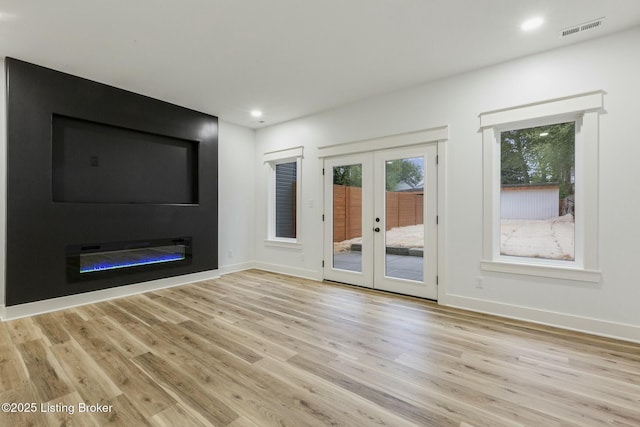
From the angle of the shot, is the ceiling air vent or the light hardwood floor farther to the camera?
the ceiling air vent

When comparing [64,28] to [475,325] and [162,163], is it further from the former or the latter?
[475,325]

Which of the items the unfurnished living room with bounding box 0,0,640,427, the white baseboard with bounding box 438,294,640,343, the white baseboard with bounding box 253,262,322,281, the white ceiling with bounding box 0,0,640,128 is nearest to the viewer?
the unfurnished living room with bounding box 0,0,640,427

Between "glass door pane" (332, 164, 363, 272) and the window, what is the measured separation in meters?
0.83

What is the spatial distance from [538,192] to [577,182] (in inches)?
13.4

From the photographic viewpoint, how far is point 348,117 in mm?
4703

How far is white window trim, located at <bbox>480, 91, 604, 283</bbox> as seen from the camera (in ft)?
9.45

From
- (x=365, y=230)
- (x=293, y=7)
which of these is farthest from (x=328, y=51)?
(x=365, y=230)

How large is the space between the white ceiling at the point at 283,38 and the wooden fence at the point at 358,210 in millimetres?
1520

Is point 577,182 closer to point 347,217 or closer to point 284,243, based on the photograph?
point 347,217

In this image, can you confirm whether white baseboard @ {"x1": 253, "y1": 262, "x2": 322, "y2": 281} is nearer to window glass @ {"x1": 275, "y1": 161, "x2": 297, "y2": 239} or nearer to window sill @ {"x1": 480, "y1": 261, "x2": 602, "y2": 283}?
window glass @ {"x1": 275, "y1": 161, "x2": 297, "y2": 239}

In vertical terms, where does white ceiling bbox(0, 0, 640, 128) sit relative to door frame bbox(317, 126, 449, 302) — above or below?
above

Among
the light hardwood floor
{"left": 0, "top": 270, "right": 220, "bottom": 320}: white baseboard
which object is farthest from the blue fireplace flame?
the light hardwood floor

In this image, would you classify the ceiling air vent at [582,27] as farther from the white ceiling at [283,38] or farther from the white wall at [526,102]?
the white wall at [526,102]

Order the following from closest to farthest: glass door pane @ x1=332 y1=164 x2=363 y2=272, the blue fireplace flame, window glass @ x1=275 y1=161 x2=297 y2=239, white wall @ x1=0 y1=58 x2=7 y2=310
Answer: white wall @ x1=0 y1=58 x2=7 y2=310, the blue fireplace flame, glass door pane @ x1=332 y1=164 x2=363 y2=272, window glass @ x1=275 y1=161 x2=297 y2=239
